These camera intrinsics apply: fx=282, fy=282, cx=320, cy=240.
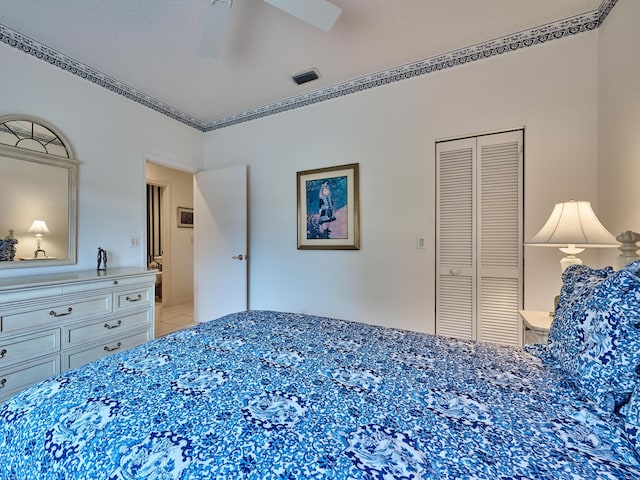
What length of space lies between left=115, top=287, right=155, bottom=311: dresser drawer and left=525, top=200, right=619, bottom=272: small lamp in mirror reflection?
298cm

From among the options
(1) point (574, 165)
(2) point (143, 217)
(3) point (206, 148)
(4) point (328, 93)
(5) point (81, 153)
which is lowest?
(2) point (143, 217)

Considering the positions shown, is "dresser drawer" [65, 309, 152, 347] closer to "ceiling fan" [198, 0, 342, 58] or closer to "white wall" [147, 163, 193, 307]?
"ceiling fan" [198, 0, 342, 58]

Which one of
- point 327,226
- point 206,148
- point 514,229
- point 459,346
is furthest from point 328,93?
point 459,346

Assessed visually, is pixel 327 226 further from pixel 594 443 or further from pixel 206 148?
pixel 594 443

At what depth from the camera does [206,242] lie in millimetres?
3664

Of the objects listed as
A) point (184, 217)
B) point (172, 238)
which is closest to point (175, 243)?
point (172, 238)

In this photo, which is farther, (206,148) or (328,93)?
(206,148)

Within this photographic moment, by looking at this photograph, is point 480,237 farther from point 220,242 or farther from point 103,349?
point 103,349

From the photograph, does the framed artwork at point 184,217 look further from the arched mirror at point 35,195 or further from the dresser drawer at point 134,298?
the dresser drawer at point 134,298

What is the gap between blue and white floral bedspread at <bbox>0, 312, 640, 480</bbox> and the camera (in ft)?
2.01

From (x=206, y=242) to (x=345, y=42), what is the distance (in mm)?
2721

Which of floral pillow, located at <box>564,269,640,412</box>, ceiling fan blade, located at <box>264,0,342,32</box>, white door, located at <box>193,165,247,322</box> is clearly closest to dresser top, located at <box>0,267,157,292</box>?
white door, located at <box>193,165,247,322</box>

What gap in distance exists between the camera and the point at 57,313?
1949 millimetres

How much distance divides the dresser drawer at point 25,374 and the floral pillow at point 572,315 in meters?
2.88
